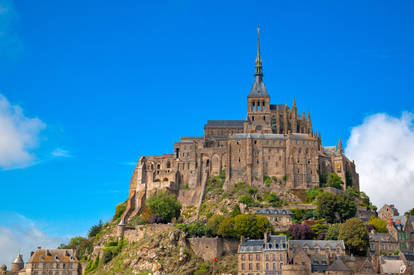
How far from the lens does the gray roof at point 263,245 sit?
68562mm

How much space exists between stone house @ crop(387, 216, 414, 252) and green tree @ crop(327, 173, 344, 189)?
18.2 metres

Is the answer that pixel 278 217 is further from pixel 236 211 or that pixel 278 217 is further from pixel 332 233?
pixel 332 233

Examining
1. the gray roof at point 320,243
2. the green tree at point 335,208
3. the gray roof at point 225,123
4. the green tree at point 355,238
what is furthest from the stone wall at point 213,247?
the gray roof at point 225,123

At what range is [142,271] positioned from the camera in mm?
75562

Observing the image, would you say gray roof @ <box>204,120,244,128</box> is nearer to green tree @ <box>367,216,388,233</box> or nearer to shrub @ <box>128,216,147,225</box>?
shrub @ <box>128,216,147,225</box>

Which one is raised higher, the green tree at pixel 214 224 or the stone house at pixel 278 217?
the stone house at pixel 278 217

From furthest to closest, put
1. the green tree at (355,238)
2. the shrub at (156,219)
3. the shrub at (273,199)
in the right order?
the shrub at (273,199)
the shrub at (156,219)
the green tree at (355,238)

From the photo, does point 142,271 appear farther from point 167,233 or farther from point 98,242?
point 98,242

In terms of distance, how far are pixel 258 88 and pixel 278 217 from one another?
37.7 m

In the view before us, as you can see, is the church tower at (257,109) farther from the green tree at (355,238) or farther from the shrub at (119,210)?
the green tree at (355,238)

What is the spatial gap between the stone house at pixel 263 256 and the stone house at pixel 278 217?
12451 mm

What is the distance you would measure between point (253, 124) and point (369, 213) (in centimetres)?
2939

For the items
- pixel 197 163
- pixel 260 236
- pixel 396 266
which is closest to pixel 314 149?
pixel 197 163

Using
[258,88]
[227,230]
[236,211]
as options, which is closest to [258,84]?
[258,88]
